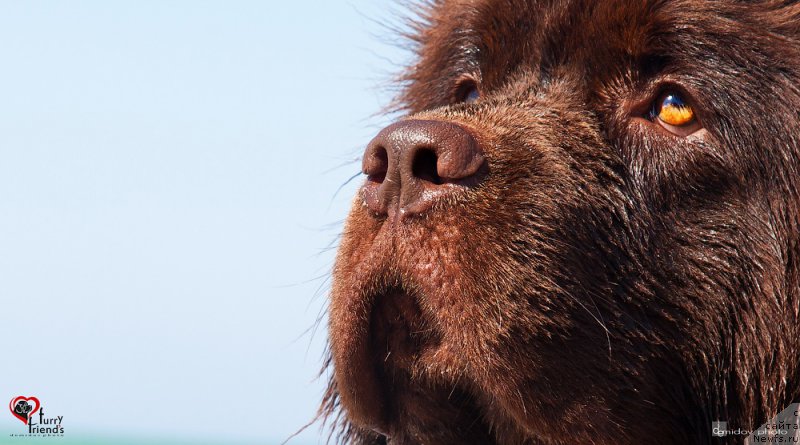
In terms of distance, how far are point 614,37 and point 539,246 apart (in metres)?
0.97

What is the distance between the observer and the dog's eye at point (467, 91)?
15.5 ft

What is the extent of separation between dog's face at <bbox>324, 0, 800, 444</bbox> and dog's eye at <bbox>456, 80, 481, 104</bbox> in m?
0.73

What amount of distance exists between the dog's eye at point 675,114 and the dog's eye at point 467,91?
964mm

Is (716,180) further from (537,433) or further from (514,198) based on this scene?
(537,433)

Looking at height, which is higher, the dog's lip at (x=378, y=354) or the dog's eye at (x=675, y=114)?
the dog's eye at (x=675, y=114)

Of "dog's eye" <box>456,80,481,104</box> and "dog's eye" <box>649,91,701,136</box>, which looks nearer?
"dog's eye" <box>649,91,701,136</box>

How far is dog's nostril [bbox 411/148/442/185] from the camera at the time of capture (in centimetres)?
349

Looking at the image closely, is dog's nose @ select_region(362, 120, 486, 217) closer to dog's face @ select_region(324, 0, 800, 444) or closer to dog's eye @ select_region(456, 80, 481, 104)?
dog's face @ select_region(324, 0, 800, 444)

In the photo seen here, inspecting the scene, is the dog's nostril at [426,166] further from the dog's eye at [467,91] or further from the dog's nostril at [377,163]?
the dog's eye at [467,91]

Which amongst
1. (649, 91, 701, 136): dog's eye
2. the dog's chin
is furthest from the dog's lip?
(649, 91, 701, 136): dog's eye

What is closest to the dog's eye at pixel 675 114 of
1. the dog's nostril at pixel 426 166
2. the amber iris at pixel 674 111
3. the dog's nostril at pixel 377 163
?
the amber iris at pixel 674 111

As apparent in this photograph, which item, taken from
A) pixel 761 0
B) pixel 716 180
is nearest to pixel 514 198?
pixel 716 180

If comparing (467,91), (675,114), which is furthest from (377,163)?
(467,91)

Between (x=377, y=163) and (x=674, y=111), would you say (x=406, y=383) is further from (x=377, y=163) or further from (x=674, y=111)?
(x=674, y=111)
